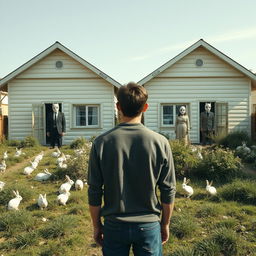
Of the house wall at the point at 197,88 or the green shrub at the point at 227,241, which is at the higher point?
the house wall at the point at 197,88

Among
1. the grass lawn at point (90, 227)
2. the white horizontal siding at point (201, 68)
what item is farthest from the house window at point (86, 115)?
the grass lawn at point (90, 227)

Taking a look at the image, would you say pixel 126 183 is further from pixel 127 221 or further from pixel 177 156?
pixel 177 156

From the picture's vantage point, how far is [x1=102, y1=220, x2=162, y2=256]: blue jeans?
86.0 inches

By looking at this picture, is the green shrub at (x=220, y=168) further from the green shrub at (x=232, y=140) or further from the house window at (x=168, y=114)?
the house window at (x=168, y=114)

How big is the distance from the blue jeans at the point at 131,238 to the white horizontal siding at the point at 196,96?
1449cm

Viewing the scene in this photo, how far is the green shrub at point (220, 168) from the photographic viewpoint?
25.2 feet

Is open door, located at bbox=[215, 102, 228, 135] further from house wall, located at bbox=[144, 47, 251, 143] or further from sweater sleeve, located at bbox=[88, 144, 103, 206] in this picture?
sweater sleeve, located at bbox=[88, 144, 103, 206]

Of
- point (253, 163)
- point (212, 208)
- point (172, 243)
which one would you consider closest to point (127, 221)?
point (172, 243)

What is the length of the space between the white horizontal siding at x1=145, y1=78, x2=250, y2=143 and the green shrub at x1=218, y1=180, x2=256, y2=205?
10.4 metres

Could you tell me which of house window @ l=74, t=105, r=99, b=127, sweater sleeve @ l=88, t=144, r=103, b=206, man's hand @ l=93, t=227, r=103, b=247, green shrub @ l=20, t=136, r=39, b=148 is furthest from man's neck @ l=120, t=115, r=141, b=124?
house window @ l=74, t=105, r=99, b=127

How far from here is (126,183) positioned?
221 cm

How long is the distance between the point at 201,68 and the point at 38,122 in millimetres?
9179

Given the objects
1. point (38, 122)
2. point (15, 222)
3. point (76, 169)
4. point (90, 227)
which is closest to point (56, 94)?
point (38, 122)

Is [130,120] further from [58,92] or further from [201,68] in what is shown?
[201,68]
